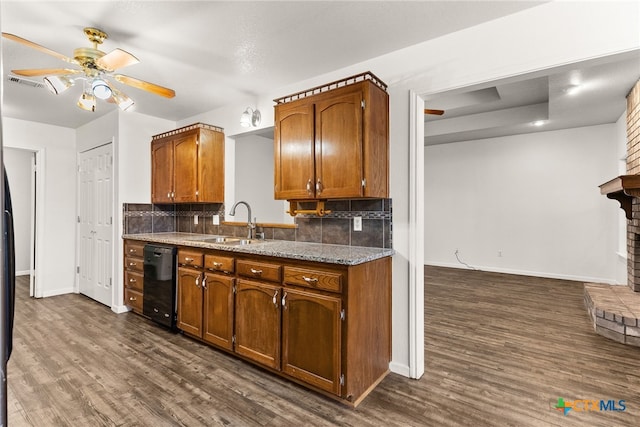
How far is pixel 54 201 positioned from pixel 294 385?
4.57 m

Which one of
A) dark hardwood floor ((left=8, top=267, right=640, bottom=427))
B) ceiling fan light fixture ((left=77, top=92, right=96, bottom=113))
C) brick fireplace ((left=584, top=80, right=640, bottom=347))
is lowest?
dark hardwood floor ((left=8, top=267, right=640, bottom=427))

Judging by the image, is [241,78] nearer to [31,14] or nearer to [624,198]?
[31,14]

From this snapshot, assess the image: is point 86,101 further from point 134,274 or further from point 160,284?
point 134,274

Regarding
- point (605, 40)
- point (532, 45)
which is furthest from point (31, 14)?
point (605, 40)

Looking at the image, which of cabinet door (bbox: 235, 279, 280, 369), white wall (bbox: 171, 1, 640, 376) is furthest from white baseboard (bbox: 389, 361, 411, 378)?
cabinet door (bbox: 235, 279, 280, 369)

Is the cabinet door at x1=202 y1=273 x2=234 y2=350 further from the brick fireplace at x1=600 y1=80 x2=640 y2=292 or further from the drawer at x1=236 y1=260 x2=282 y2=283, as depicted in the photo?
the brick fireplace at x1=600 y1=80 x2=640 y2=292

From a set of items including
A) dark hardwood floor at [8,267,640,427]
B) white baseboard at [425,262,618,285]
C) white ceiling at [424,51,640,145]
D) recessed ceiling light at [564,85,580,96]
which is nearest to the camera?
dark hardwood floor at [8,267,640,427]

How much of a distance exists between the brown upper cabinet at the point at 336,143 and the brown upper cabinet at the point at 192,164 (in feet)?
4.26

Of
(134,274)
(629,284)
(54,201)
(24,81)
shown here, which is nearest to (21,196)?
(54,201)

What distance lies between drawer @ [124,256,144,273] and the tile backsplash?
0.37 m

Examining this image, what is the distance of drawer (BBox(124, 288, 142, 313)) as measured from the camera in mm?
3683

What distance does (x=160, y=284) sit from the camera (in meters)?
3.35

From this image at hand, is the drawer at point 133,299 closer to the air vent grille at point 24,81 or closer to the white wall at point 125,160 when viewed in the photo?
the white wall at point 125,160

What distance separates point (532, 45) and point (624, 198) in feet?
9.84
